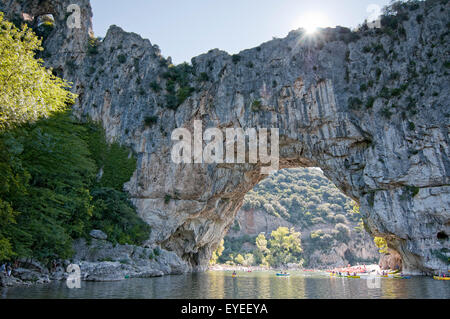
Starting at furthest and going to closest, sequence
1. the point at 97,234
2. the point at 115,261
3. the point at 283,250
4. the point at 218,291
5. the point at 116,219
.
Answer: the point at 283,250, the point at 116,219, the point at 97,234, the point at 115,261, the point at 218,291

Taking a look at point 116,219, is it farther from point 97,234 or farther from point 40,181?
point 40,181

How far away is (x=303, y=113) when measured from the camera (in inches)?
1105

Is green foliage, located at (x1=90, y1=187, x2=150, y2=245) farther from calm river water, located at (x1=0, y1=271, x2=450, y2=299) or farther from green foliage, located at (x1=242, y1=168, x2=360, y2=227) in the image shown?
green foliage, located at (x1=242, y1=168, x2=360, y2=227)

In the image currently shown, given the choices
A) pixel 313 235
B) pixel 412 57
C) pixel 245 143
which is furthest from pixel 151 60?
pixel 313 235

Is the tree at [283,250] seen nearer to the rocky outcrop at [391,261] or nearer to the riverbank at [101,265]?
the rocky outcrop at [391,261]

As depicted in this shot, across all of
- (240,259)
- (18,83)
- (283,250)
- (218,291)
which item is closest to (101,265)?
(218,291)

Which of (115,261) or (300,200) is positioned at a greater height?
(300,200)

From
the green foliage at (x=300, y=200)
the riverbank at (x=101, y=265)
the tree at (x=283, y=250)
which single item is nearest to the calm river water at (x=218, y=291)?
the riverbank at (x=101, y=265)

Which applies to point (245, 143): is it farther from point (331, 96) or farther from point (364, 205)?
point (364, 205)

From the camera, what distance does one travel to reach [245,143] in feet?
97.1

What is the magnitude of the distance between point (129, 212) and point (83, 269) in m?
8.42

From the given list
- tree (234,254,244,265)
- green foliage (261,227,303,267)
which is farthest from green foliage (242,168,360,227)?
tree (234,254,244,265)
